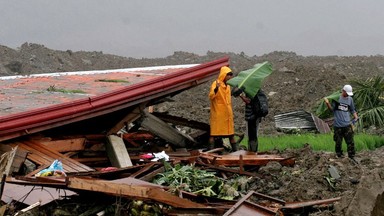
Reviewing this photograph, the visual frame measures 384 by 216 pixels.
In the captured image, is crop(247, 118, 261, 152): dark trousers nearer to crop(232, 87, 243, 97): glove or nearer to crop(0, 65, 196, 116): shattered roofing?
crop(232, 87, 243, 97): glove

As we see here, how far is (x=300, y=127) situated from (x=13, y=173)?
11.2 metres

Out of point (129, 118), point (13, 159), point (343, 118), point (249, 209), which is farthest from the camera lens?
point (343, 118)

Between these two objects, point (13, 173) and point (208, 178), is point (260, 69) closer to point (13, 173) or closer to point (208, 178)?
point (208, 178)

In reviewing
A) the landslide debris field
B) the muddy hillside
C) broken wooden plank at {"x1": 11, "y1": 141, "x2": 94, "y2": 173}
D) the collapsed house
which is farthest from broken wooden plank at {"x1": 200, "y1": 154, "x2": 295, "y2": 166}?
the muddy hillside

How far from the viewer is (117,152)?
9.32 meters

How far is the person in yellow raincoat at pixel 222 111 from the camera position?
36.1 feet

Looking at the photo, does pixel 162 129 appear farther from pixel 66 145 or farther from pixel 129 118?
pixel 66 145

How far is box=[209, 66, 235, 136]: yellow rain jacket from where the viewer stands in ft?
36.1

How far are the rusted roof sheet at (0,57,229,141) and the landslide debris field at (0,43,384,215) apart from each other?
1560mm

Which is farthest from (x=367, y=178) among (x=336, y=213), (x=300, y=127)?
(x=300, y=127)

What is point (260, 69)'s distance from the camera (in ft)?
36.4

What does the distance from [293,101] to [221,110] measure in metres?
13.4

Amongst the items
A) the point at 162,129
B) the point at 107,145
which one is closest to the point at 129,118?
the point at 107,145

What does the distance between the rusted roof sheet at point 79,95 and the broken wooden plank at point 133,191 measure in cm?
223
